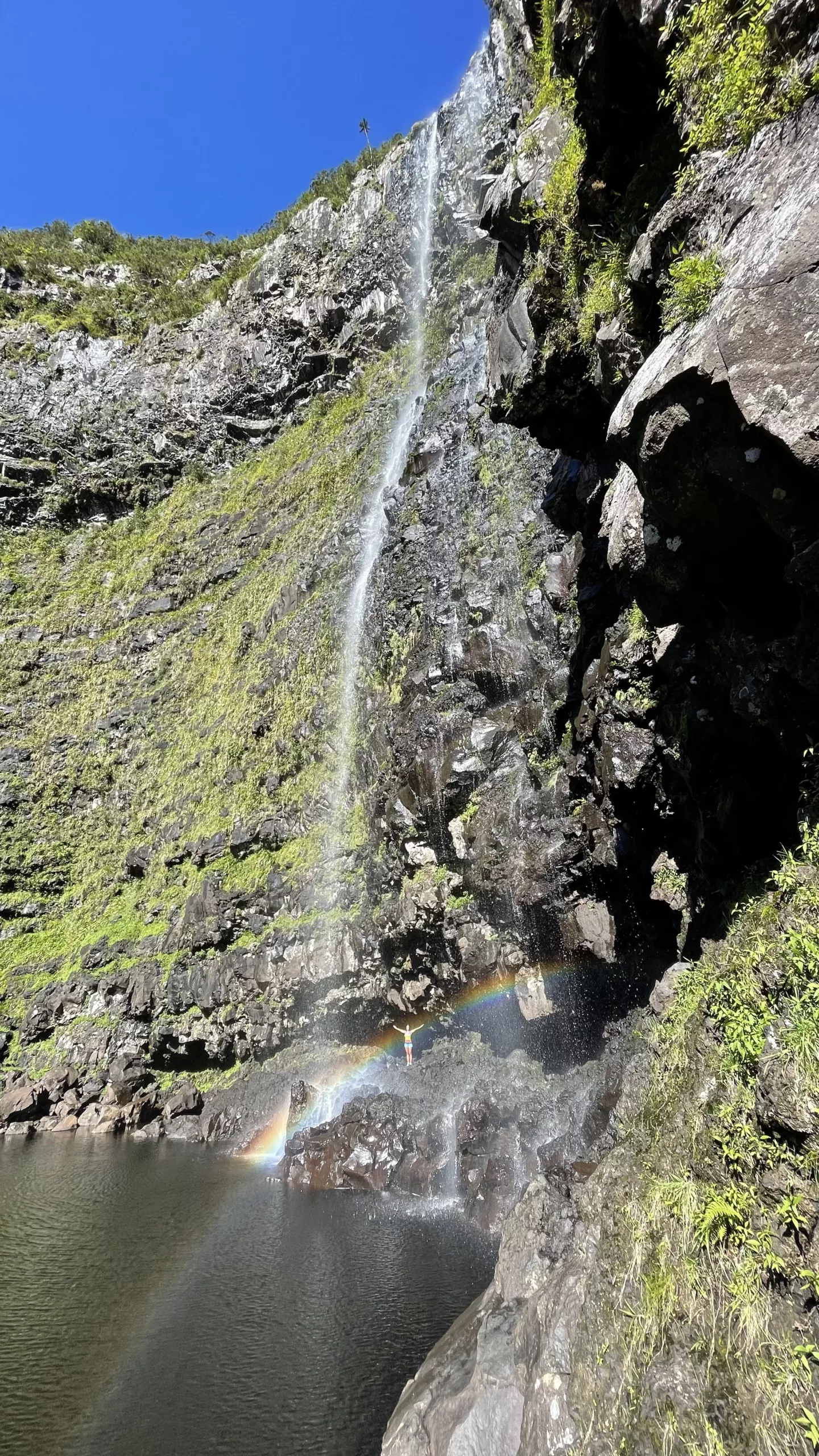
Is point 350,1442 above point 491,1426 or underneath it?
underneath

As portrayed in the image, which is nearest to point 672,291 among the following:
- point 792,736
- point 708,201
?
point 708,201

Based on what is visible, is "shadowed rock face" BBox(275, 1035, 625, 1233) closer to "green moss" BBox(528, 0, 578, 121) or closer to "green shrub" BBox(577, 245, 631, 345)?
"green shrub" BBox(577, 245, 631, 345)

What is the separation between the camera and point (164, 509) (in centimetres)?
4403

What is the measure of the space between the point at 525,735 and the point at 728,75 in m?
12.1

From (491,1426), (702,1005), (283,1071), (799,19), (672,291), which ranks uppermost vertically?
(799,19)

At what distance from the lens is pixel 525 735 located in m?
16.4

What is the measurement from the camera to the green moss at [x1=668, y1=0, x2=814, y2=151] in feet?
17.4

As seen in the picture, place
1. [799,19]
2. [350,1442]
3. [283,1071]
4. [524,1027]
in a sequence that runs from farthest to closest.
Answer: [283,1071] < [524,1027] < [350,1442] < [799,19]

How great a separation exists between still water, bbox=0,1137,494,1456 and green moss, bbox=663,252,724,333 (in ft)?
39.0

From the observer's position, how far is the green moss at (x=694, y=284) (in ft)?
18.6

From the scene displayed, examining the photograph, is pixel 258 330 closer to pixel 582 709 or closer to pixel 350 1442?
pixel 582 709

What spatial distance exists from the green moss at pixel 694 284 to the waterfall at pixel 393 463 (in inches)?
714

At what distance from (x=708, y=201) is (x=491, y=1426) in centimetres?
1016

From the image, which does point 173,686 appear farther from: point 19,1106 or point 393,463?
point 19,1106
